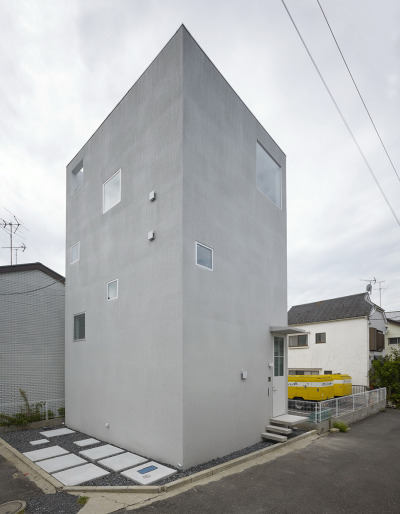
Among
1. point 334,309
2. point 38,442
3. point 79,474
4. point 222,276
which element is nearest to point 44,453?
point 38,442

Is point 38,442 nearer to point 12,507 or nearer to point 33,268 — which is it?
point 12,507

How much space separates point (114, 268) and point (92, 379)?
3.10 m

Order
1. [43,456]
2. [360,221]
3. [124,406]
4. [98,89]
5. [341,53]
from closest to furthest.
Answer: [341,53] → [43,456] → [124,406] → [98,89] → [360,221]

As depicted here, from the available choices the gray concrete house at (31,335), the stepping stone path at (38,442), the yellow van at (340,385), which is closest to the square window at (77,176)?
the gray concrete house at (31,335)

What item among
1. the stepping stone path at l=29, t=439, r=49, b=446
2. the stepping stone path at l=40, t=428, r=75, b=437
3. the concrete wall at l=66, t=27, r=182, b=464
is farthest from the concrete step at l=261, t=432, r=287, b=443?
the stepping stone path at l=29, t=439, r=49, b=446

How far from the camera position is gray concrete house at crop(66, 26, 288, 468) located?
6.07m

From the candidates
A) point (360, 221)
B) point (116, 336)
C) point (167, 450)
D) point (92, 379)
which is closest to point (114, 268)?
point (116, 336)

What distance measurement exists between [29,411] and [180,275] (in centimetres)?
738

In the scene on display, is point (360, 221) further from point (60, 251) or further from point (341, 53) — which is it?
point (60, 251)

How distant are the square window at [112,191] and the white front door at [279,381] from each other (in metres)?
5.81

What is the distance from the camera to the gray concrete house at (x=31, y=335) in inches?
385

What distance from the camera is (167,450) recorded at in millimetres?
5797

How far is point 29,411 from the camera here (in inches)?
376

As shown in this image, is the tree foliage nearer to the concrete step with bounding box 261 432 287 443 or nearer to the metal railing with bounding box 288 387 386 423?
the metal railing with bounding box 288 387 386 423
